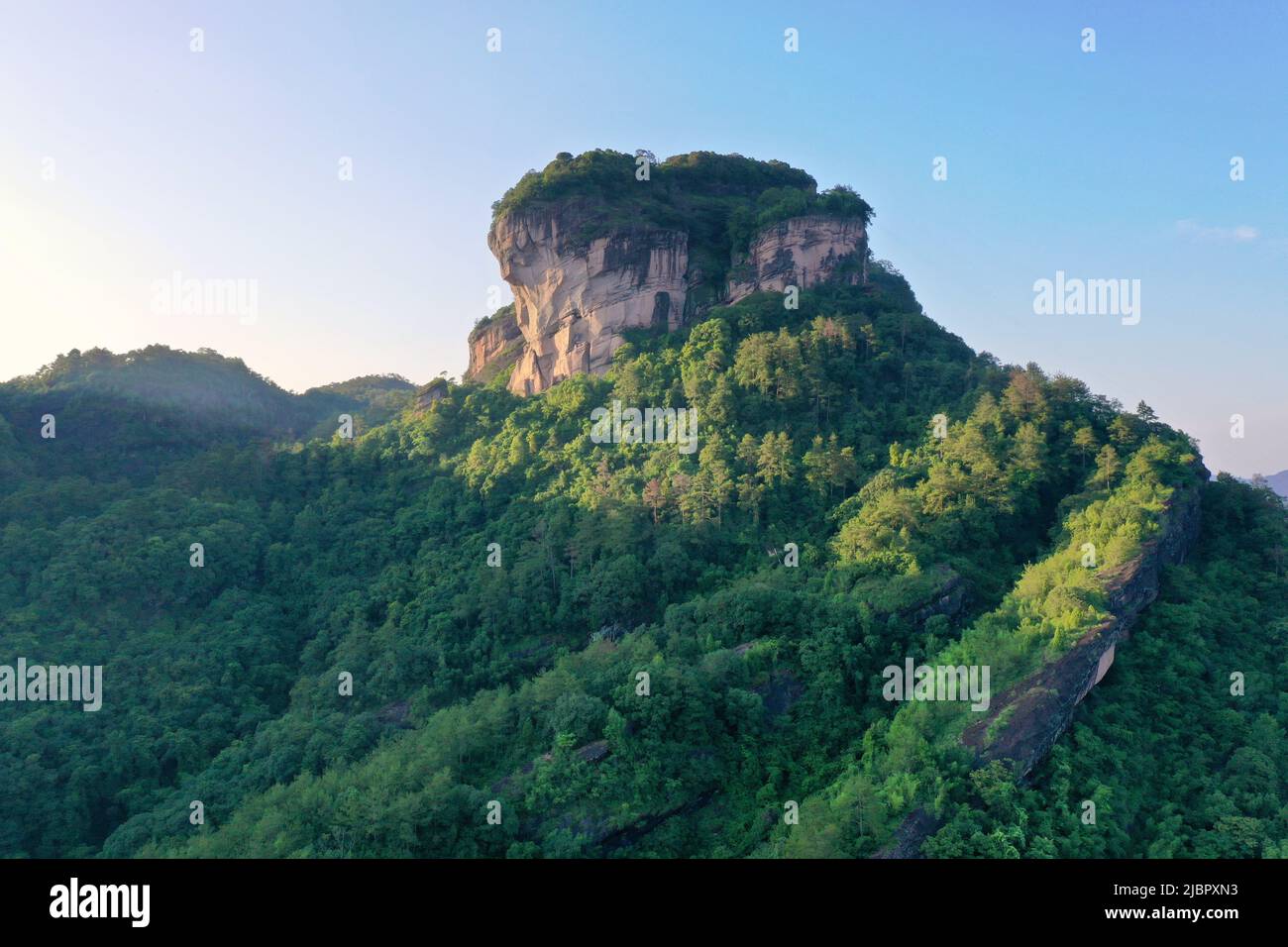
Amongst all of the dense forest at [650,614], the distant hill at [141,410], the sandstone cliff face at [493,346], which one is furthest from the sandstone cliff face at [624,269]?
the distant hill at [141,410]

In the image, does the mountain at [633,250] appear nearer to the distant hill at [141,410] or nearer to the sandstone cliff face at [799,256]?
the sandstone cliff face at [799,256]

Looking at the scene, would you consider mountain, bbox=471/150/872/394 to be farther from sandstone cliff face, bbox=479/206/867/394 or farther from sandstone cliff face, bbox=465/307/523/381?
sandstone cliff face, bbox=465/307/523/381

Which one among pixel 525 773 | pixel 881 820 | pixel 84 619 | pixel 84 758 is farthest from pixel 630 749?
pixel 84 619

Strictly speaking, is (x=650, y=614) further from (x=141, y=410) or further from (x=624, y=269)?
(x=141, y=410)

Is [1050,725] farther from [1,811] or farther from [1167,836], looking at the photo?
[1,811]
